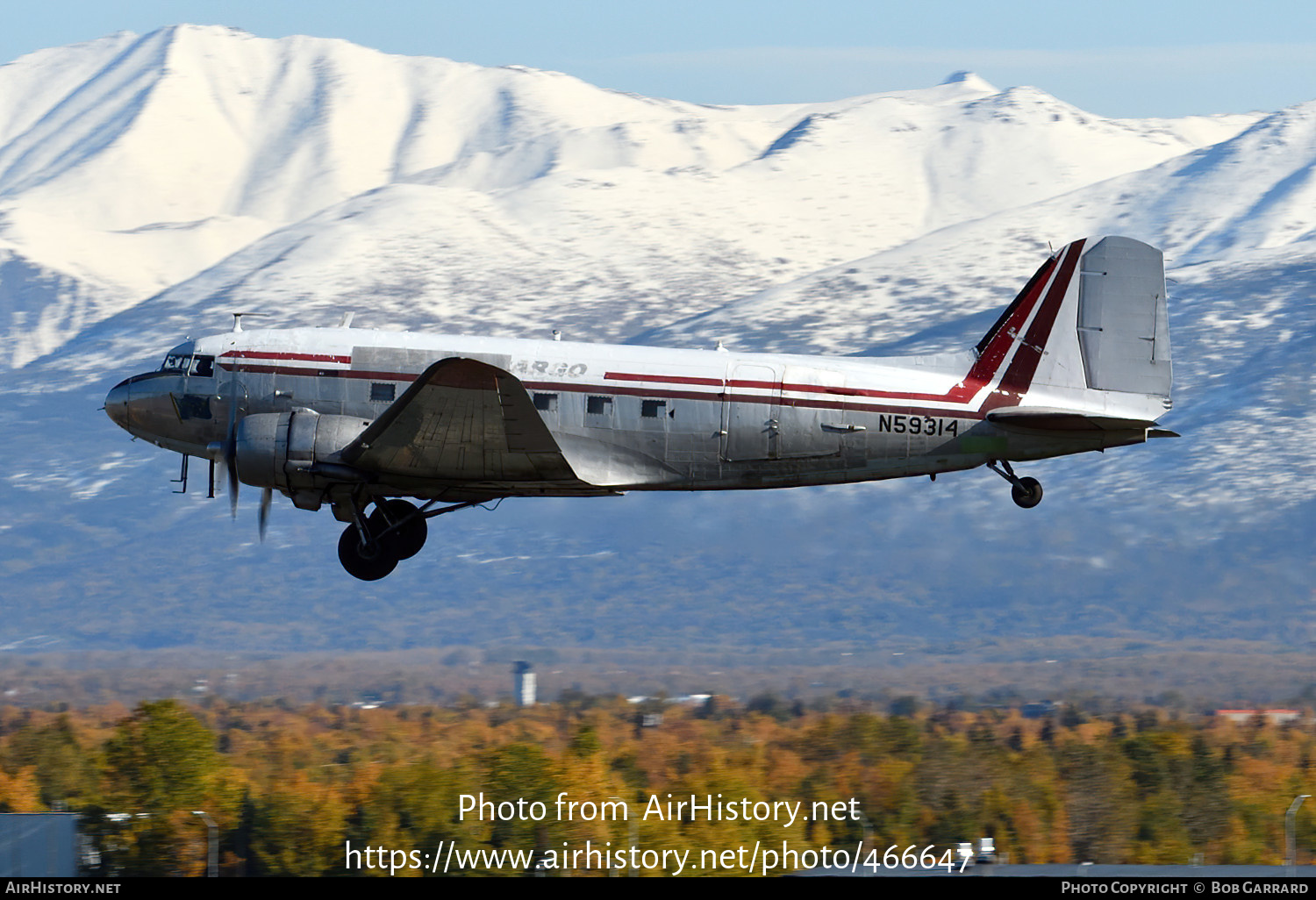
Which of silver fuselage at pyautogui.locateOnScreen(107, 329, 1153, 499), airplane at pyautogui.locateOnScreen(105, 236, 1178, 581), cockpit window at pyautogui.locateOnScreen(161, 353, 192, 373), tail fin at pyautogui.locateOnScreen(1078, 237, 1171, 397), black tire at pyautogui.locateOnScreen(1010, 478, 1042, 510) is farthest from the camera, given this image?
cockpit window at pyautogui.locateOnScreen(161, 353, 192, 373)

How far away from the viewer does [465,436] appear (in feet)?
83.8

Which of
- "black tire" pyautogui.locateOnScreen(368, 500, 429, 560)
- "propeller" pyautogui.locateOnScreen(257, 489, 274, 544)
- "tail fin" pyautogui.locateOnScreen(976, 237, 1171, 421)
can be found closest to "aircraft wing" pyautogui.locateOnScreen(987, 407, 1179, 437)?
"tail fin" pyautogui.locateOnScreen(976, 237, 1171, 421)

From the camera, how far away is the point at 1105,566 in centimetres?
10312

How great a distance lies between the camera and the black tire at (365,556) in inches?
1080

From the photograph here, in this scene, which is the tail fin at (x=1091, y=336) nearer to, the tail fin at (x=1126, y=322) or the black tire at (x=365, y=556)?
the tail fin at (x=1126, y=322)

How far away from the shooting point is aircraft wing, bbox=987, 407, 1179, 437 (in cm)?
2606

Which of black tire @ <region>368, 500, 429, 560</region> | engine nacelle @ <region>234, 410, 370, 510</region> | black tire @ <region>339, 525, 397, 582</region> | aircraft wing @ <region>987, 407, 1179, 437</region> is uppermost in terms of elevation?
aircraft wing @ <region>987, 407, 1179, 437</region>

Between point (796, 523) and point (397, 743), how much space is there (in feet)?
145

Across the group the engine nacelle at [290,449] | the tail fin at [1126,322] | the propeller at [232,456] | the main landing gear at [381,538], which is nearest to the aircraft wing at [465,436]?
the engine nacelle at [290,449]

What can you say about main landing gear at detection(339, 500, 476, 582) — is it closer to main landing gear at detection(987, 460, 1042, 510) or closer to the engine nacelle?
the engine nacelle

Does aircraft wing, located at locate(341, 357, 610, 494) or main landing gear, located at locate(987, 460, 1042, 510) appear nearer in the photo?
aircraft wing, located at locate(341, 357, 610, 494)

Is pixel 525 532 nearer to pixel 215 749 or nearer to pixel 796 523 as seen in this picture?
pixel 796 523

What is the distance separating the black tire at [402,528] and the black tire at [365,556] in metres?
0.23

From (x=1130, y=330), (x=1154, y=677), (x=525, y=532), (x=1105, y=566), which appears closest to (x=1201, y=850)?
(x=1154, y=677)
